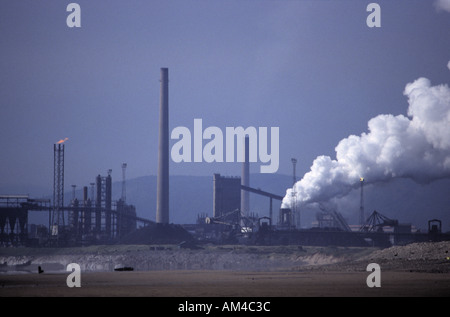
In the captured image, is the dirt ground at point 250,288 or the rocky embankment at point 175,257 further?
the rocky embankment at point 175,257

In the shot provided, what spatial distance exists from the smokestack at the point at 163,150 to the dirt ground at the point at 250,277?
45.9 meters

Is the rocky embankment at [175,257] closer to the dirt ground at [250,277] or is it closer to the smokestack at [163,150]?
the dirt ground at [250,277]

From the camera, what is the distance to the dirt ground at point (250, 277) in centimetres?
5441

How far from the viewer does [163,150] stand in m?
190

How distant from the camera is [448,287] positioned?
190 ft

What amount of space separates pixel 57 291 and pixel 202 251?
98150 millimetres

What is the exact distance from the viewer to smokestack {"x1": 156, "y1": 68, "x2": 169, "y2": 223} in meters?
186

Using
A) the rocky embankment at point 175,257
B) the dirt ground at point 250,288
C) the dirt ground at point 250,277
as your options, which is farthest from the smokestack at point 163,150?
the dirt ground at point 250,288

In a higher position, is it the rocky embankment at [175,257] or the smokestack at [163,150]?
the smokestack at [163,150]

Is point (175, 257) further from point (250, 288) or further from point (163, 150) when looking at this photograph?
point (250, 288)

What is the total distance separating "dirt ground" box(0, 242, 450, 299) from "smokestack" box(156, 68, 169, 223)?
45.9 metres

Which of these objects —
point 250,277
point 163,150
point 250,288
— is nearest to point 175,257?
point 163,150
